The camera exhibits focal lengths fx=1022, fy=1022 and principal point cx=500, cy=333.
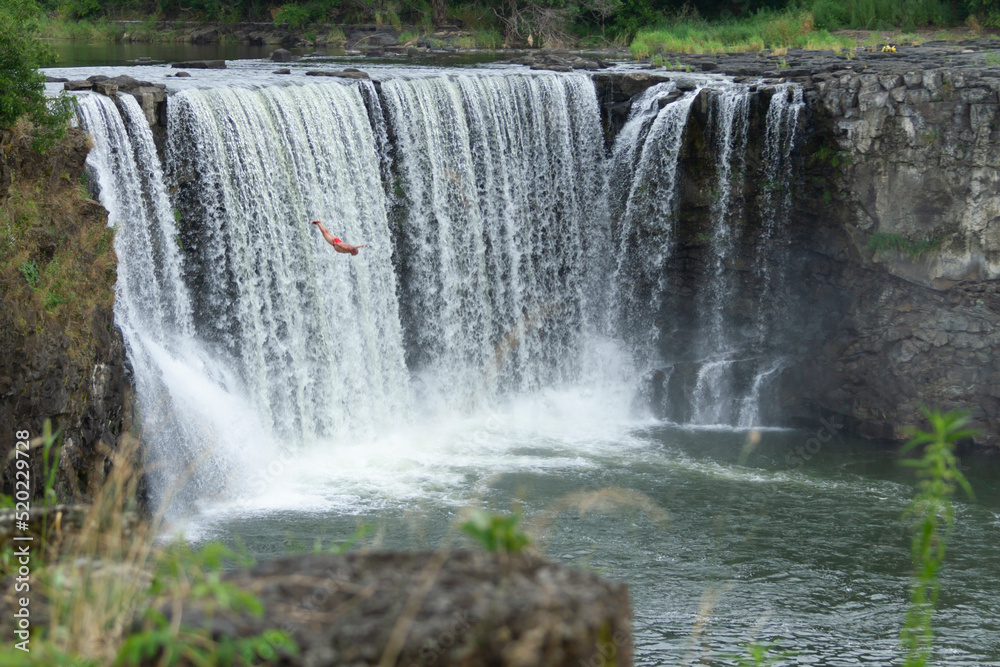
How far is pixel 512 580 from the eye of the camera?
9.73 feet

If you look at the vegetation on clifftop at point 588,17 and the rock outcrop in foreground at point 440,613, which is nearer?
the rock outcrop in foreground at point 440,613

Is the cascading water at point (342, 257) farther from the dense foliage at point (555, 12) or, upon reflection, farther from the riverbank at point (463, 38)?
the dense foliage at point (555, 12)

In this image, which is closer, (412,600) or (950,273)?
(412,600)

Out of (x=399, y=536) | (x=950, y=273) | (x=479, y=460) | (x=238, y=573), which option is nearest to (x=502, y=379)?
(x=479, y=460)

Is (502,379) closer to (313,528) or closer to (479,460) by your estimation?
(479,460)

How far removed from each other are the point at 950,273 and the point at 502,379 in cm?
735

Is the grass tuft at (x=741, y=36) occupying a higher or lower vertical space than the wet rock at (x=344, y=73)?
higher

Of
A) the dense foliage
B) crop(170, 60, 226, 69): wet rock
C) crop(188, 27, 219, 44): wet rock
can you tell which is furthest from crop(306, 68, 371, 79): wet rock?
crop(188, 27, 219, 44): wet rock

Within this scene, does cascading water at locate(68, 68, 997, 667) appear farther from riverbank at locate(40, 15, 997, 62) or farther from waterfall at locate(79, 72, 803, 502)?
riverbank at locate(40, 15, 997, 62)

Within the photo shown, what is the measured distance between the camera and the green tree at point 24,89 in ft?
36.8

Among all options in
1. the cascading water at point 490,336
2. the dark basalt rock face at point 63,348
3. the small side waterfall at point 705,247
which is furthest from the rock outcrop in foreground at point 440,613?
the small side waterfall at point 705,247

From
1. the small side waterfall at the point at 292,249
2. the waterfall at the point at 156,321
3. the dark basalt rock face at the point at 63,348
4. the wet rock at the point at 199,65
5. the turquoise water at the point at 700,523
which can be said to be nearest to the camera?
the dark basalt rock face at the point at 63,348

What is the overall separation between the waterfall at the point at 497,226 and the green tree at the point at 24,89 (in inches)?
218

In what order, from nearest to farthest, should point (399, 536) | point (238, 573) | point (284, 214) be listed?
1. point (238, 573)
2. point (399, 536)
3. point (284, 214)
